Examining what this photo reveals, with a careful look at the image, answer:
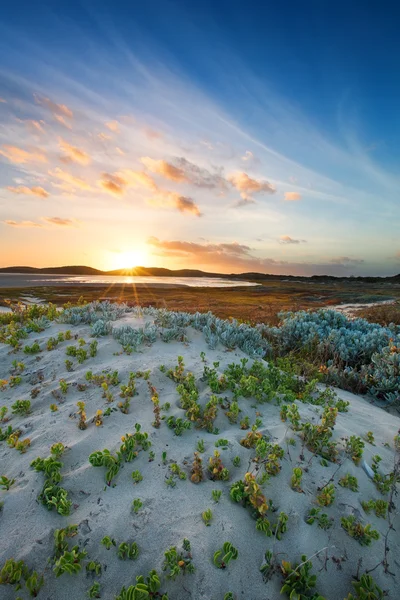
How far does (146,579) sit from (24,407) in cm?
323

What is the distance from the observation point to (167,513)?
3.05 metres

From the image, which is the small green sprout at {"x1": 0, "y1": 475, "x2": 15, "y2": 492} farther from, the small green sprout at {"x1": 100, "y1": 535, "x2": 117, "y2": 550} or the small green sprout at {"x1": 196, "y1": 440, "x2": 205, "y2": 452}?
the small green sprout at {"x1": 196, "y1": 440, "x2": 205, "y2": 452}

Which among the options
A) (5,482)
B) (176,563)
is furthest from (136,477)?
(5,482)

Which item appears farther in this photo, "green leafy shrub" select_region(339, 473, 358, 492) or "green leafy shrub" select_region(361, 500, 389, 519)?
"green leafy shrub" select_region(339, 473, 358, 492)

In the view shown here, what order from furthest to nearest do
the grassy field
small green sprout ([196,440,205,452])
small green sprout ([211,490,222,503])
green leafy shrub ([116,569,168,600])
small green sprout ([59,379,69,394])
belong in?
1. the grassy field
2. small green sprout ([59,379,69,394])
3. small green sprout ([196,440,205,452])
4. small green sprout ([211,490,222,503])
5. green leafy shrub ([116,569,168,600])

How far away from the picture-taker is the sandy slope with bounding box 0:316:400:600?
2578mm

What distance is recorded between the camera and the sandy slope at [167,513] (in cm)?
258

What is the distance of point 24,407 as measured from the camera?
15.6 ft

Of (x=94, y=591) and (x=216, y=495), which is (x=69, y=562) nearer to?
(x=94, y=591)

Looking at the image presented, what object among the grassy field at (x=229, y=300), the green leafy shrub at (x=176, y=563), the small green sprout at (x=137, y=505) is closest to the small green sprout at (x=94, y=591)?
the green leafy shrub at (x=176, y=563)

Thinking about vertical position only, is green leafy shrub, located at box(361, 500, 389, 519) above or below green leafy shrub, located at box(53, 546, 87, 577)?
below

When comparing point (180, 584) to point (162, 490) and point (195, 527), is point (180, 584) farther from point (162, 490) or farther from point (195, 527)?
point (162, 490)

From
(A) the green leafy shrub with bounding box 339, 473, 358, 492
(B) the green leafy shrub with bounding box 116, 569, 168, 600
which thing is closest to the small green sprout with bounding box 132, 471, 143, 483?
(B) the green leafy shrub with bounding box 116, 569, 168, 600

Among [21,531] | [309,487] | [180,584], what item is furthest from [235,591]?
[21,531]
